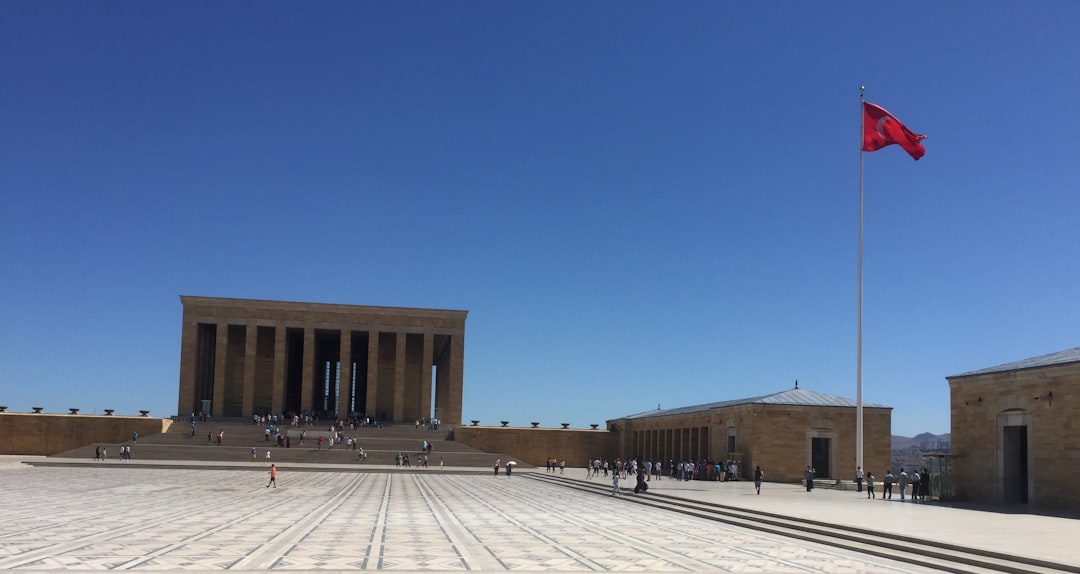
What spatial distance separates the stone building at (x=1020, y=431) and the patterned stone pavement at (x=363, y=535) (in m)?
9.64

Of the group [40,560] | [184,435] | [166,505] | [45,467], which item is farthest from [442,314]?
[40,560]

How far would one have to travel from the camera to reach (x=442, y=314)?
216ft

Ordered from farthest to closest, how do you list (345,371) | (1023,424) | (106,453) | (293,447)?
(345,371), (293,447), (106,453), (1023,424)

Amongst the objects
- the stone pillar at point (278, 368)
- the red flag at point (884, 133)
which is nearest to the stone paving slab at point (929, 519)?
the red flag at point (884, 133)

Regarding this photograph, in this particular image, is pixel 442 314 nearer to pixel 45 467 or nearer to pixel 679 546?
pixel 45 467

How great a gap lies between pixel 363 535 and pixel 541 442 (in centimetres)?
4550

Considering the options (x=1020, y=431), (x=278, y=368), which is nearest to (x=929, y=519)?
(x=1020, y=431)

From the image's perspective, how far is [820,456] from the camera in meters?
43.5

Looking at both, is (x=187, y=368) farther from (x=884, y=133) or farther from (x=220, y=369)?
(x=884, y=133)

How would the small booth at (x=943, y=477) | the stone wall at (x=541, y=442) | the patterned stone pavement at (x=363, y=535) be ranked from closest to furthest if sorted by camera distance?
the patterned stone pavement at (x=363, y=535) → the small booth at (x=943, y=477) → the stone wall at (x=541, y=442)

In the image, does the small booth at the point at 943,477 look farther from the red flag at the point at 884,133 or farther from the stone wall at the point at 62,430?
the stone wall at the point at 62,430

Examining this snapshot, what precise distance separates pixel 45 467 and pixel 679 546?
3504 centimetres

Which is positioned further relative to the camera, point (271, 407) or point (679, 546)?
point (271, 407)

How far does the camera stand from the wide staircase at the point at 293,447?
4741 centimetres
